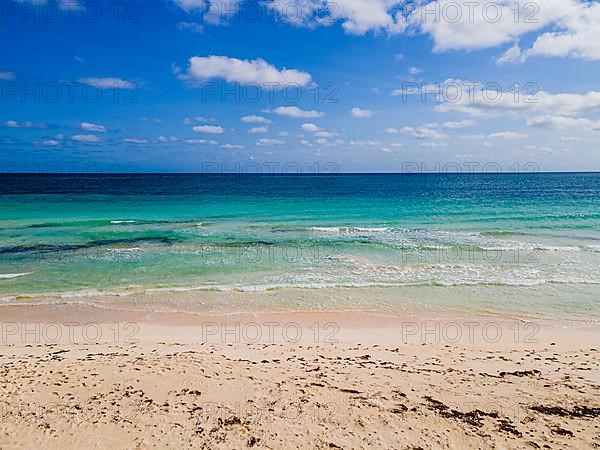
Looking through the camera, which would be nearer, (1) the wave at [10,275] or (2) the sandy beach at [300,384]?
(2) the sandy beach at [300,384]

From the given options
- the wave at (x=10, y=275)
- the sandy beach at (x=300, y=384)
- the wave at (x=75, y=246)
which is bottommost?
the sandy beach at (x=300, y=384)

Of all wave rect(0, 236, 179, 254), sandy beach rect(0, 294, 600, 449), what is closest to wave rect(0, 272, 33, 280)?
wave rect(0, 236, 179, 254)

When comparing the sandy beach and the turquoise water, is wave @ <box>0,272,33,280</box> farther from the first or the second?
the sandy beach

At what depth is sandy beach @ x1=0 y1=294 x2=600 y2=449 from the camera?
207 inches

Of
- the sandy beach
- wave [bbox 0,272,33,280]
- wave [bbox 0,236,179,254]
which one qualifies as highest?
wave [bbox 0,236,179,254]

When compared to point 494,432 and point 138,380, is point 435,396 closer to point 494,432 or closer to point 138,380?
point 494,432

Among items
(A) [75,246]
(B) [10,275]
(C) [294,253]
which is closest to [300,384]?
(C) [294,253]

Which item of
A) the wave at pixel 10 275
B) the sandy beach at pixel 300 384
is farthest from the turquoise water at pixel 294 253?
the sandy beach at pixel 300 384

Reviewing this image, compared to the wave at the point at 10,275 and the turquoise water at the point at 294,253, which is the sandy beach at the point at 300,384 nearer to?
the turquoise water at the point at 294,253

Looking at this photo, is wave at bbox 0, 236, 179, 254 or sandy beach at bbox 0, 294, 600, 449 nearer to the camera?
sandy beach at bbox 0, 294, 600, 449

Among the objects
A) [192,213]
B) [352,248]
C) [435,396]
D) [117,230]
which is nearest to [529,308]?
[435,396]

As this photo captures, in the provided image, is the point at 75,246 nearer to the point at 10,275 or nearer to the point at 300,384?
the point at 10,275

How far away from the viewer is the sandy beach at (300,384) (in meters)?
5.27

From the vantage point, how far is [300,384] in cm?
670
